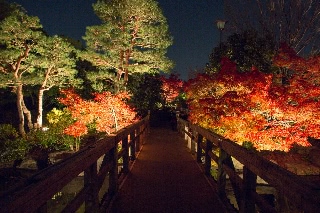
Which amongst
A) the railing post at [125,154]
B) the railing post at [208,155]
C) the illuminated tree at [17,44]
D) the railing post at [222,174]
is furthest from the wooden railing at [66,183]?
the illuminated tree at [17,44]

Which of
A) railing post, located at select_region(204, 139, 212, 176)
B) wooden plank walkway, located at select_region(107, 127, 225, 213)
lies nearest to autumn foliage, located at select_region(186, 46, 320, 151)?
wooden plank walkway, located at select_region(107, 127, 225, 213)

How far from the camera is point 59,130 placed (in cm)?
1523

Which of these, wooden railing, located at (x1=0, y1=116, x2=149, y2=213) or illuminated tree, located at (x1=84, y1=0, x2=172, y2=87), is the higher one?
illuminated tree, located at (x1=84, y1=0, x2=172, y2=87)

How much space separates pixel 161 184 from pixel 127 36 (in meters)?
10.9

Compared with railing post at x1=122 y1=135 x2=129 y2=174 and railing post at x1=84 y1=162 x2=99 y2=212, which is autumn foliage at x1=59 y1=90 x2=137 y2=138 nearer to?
railing post at x1=122 y1=135 x2=129 y2=174

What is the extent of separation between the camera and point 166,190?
15.7 ft

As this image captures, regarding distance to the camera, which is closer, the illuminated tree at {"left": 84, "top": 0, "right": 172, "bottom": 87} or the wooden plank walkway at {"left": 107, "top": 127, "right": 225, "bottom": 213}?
the wooden plank walkway at {"left": 107, "top": 127, "right": 225, "bottom": 213}

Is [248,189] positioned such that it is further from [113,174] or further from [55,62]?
[55,62]

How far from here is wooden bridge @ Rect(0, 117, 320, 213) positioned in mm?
1860

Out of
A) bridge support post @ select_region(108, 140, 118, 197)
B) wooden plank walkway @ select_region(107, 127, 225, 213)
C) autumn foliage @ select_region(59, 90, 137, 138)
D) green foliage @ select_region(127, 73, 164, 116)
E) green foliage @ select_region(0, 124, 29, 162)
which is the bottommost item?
green foliage @ select_region(0, 124, 29, 162)

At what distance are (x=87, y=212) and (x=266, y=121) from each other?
669 cm

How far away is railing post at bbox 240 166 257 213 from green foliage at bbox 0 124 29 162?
38.9 feet

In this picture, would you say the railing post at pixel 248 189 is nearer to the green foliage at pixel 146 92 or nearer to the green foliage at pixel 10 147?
the green foliage at pixel 10 147

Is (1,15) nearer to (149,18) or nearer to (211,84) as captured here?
(149,18)
